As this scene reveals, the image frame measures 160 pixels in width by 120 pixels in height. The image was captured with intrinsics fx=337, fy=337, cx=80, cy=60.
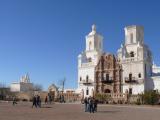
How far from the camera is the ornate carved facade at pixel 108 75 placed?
78625 millimetres

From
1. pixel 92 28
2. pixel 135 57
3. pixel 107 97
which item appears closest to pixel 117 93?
pixel 107 97

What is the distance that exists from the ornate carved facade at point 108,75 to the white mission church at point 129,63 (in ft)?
3.55

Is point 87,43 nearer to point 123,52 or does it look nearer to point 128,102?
point 123,52

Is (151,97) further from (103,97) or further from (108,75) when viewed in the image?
(108,75)

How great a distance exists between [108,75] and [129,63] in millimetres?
6943

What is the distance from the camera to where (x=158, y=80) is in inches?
2867

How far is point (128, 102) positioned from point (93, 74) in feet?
53.3

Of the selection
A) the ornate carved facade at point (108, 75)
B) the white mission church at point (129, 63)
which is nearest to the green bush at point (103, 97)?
the ornate carved facade at point (108, 75)

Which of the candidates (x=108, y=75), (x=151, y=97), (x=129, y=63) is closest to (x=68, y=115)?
(x=151, y=97)

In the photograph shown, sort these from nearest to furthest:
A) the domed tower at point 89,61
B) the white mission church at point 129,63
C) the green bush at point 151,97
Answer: the green bush at point 151,97 → the white mission church at point 129,63 → the domed tower at point 89,61

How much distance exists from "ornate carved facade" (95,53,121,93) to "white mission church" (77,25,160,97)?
108 cm

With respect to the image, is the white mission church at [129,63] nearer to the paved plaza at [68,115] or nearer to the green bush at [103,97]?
the green bush at [103,97]

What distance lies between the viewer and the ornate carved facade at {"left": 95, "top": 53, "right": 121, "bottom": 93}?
7862cm

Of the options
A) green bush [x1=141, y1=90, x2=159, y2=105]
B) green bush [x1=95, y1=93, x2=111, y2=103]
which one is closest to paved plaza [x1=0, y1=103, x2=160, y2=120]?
green bush [x1=141, y1=90, x2=159, y2=105]
